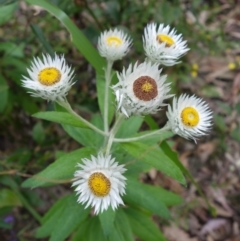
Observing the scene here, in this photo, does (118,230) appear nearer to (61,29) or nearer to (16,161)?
(16,161)

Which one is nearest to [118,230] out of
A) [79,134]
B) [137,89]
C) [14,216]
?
[79,134]

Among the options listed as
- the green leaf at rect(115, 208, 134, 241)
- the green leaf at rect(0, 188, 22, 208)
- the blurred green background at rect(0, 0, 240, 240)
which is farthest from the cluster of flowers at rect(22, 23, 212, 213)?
the green leaf at rect(0, 188, 22, 208)

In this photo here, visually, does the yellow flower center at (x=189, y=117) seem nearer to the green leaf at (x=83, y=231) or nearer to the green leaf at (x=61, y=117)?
the green leaf at (x=61, y=117)

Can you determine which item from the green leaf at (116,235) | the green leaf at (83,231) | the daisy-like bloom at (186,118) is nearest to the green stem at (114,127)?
the daisy-like bloom at (186,118)

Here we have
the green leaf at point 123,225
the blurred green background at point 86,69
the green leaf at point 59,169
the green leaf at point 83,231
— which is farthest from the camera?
the blurred green background at point 86,69

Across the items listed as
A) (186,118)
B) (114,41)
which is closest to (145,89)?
(186,118)
